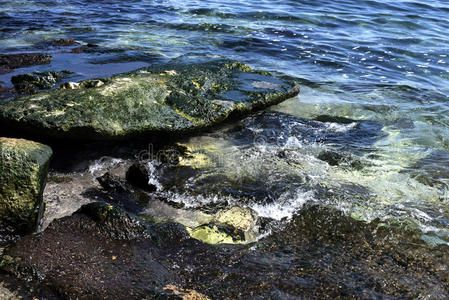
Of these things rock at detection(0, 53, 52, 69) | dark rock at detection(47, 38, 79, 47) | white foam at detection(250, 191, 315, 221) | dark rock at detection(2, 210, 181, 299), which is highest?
dark rock at detection(47, 38, 79, 47)

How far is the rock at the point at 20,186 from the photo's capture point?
3.53 m

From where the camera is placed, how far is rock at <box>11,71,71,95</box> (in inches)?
286

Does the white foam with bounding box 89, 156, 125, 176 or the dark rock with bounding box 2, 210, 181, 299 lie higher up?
the dark rock with bounding box 2, 210, 181, 299

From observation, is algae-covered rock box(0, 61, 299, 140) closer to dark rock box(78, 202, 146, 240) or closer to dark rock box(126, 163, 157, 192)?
dark rock box(126, 163, 157, 192)

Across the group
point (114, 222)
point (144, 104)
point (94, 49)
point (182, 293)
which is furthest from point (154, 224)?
point (94, 49)

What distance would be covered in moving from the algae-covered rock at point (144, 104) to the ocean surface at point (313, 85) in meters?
0.40

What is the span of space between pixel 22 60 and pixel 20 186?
262 inches

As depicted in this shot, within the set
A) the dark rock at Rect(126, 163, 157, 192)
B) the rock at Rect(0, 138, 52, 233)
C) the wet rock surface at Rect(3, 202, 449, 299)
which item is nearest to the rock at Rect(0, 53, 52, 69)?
the dark rock at Rect(126, 163, 157, 192)

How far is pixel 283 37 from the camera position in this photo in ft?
42.5

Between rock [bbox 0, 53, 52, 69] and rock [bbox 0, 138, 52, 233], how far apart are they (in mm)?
5932

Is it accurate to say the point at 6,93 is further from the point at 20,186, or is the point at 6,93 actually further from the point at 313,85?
the point at 313,85

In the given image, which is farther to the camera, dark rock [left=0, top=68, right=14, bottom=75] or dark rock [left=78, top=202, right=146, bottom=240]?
dark rock [left=0, top=68, right=14, bottom=75]

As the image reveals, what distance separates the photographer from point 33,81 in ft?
24.7

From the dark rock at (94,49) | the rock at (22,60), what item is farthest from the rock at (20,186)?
the dark rock at (94,49)
